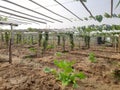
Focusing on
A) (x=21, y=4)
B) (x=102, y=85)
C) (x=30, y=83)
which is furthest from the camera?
(x=21, y=4)

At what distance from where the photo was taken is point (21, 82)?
12.9 feet

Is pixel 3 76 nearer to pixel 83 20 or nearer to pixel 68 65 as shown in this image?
pixel 68 65

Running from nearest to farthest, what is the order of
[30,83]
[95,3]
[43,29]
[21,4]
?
[30,83], [95,3], [21,4], [43,29]

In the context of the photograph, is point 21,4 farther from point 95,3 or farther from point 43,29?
point 43,29

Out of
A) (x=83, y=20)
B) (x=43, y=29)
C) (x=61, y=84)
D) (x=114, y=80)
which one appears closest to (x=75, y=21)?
(x=83, y=20)

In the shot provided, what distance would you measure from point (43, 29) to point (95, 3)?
627 cm

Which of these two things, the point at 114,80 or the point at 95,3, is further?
the point at 95,3

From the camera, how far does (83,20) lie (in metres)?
10.1

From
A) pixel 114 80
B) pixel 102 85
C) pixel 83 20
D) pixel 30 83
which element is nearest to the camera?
pixel 30 83

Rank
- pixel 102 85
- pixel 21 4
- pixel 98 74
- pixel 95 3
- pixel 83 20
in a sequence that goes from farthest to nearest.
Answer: pixel 83 20, pixel 21 4, pixel 95 3, pixel 98 74, pixel 102 85

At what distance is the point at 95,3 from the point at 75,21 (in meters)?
4.26

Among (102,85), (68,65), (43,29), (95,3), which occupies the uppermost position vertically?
(95,3)

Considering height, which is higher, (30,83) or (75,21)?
(75,21)

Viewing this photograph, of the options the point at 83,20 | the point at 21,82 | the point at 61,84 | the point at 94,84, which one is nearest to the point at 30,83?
the point at 21,82
